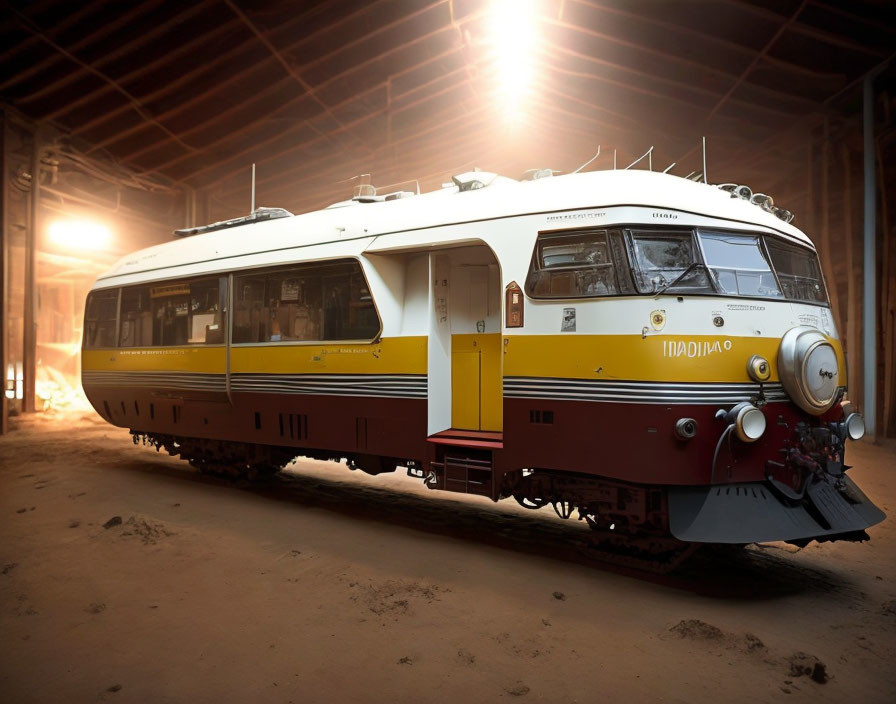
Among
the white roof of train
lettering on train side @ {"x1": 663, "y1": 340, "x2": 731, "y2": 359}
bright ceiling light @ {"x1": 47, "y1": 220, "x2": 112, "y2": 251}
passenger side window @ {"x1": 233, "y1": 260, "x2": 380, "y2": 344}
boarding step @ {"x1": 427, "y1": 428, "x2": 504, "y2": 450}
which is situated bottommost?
boarding step @ {"x1": 427, "y1": 428, "x2": 504, "y2": 450}

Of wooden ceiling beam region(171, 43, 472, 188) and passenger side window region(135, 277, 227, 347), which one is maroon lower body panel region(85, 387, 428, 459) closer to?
passenger side window region(135, 277, 227, 347)

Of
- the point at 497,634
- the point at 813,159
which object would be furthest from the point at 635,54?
the point at 497,634

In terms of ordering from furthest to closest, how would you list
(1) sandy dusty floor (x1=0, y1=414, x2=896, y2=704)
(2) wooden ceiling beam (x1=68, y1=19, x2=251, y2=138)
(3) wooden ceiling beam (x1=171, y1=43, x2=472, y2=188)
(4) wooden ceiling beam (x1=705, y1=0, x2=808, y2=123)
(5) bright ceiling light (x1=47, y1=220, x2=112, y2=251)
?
(5) bright ceiling light (x1=47, y1=220, x2=112, y2=251), (3) wooden ceiling beam (x1=171, y1=43, x2=472, y2=188), (2) wooden ceiling beam (x1=68, y1=19, x2=251, y2=138), (4) wooden ceiling beam (x1=705, y1=0, x2=808, y2=123), (1) sandy dusty floor (x1=0, y1=414, x2=896, y2=704)

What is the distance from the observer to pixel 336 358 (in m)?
6.65

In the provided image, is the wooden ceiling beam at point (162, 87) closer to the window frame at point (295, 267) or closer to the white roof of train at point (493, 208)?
the white roof of train at point (493, 208)

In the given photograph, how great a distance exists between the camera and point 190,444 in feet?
29.3

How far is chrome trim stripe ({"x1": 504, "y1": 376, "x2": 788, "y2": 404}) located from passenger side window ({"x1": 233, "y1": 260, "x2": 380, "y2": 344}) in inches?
88.7

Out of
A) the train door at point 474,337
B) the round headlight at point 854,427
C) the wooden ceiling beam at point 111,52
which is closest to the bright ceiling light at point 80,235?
the wooden ceiling beam at point 111,52

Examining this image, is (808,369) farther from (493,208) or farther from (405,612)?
(405,612)

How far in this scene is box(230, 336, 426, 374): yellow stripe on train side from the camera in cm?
610

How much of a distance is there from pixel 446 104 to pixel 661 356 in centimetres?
1228

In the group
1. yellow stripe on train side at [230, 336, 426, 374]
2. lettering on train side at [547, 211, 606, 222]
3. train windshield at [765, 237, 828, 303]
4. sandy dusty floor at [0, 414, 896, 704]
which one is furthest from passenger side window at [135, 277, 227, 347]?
train windshield at [765, 237, 828, 303]

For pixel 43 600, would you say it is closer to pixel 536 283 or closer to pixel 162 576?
pixel 162 576

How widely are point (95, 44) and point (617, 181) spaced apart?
11623 millimetres
